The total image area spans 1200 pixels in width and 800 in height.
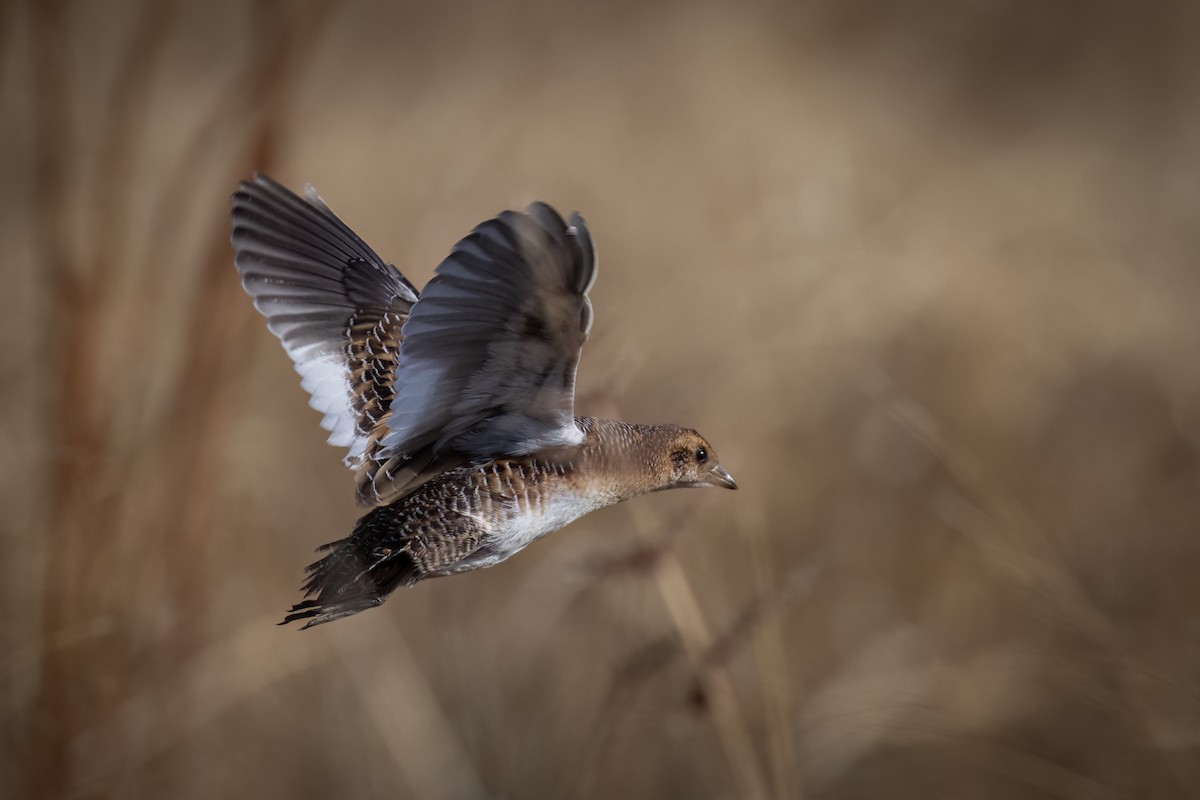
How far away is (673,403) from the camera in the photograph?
17.4 feet

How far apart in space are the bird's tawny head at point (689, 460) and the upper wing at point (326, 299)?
1.73 feet

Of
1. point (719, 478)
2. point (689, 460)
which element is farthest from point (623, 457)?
point (719, 478)

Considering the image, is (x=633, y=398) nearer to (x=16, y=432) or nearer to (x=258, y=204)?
(x=16, y=432)

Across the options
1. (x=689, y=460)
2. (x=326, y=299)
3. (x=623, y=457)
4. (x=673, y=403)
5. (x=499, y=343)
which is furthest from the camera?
(x=673, y=403)

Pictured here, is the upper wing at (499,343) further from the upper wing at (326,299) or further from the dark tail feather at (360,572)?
the upper wing at (326,299)

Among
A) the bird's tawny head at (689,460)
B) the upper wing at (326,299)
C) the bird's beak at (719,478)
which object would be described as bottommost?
the bird's beak at (719,478)

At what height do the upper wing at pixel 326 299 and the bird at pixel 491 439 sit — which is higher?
the upper wing at pixel 326 299

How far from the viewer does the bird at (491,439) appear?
4.47ft

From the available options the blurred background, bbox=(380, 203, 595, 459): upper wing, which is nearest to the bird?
bbox=(380, 203, 595, 459): upper wing

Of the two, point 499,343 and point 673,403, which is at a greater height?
point 673,403

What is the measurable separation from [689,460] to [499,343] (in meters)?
0.39

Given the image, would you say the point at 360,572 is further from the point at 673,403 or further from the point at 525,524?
the point at 673,403

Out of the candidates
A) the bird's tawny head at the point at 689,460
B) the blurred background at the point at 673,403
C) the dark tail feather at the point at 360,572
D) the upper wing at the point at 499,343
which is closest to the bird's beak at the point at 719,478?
the bird's tawny head at the point at 689,460

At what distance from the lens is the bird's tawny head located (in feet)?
5.55
